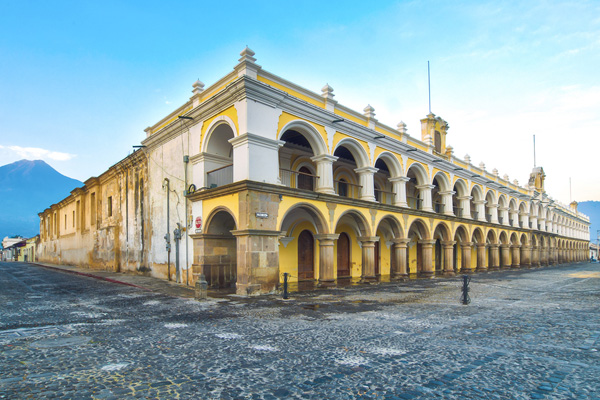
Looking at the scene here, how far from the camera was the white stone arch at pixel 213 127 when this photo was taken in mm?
13234

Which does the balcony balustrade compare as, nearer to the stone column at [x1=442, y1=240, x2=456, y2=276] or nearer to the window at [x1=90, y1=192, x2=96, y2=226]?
the stone column at [x1=442, y1=240, x2=456, y2=276]

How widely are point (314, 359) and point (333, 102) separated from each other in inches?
496

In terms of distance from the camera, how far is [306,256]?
60.3 ft

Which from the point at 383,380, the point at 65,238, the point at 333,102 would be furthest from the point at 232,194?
the point at 65,238

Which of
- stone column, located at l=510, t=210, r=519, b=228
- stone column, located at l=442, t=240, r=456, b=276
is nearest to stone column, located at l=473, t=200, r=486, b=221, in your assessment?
stone column, located at l=442, t=240, r=456, b=276

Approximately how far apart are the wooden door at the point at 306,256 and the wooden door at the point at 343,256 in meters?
2.06

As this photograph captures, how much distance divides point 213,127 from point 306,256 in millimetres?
7820

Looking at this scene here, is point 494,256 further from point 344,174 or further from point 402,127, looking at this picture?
point 344,174

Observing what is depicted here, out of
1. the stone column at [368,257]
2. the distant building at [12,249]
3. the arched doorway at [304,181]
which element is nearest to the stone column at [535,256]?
the stone column at [368,257]

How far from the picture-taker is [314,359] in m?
5.04

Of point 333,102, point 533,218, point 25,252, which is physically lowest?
point 25,252

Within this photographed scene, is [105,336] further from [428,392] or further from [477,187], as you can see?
[477,187]

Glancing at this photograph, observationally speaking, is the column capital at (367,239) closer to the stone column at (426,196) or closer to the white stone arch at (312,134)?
the white stone arch at (312,134)

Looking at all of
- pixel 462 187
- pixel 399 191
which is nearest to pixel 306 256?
pixel 399 191
